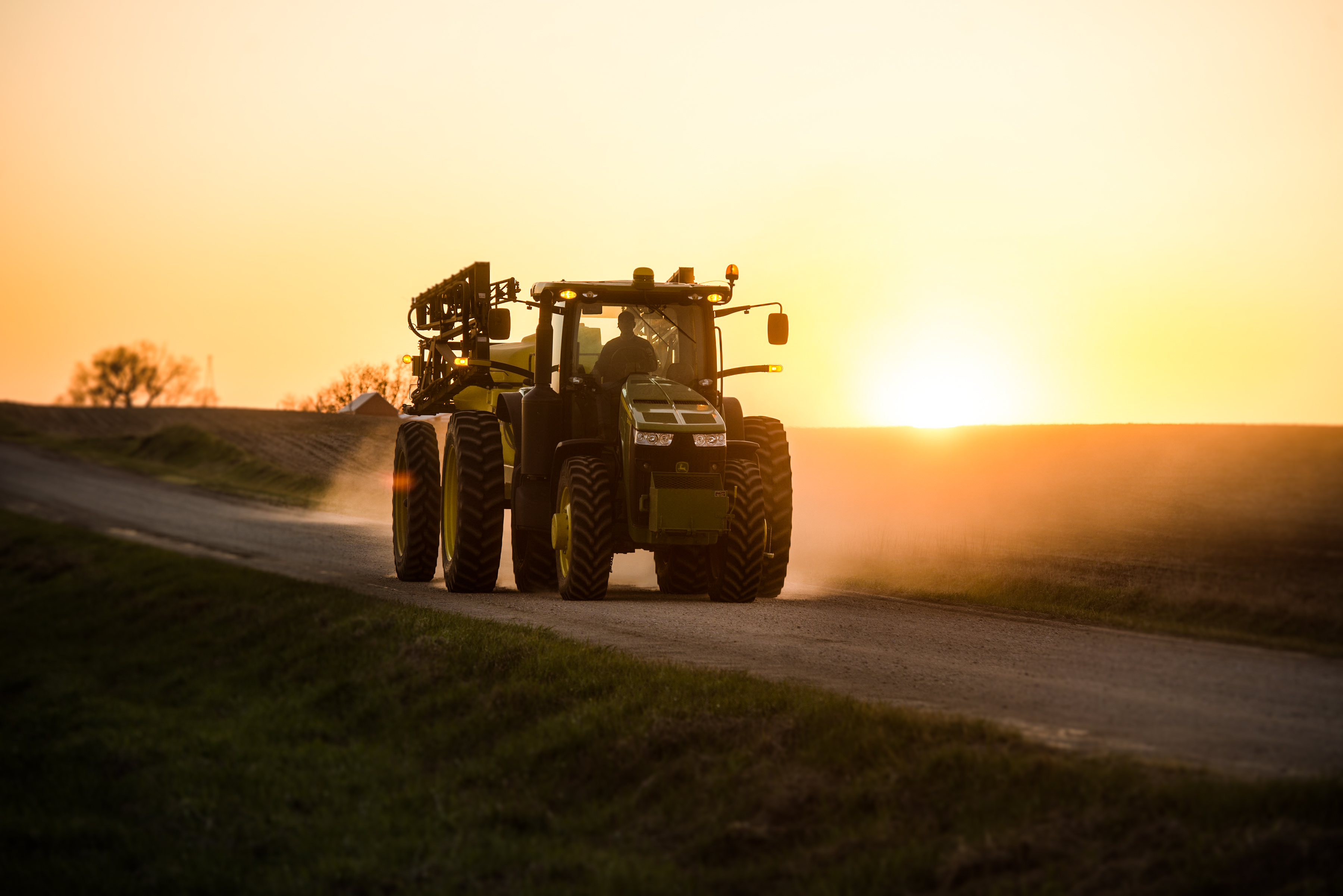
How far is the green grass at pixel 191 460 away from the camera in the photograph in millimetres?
44469

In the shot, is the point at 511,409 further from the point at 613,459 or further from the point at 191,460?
the point at 191,460

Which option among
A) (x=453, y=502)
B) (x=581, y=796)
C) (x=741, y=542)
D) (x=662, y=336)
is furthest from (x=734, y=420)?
(x=581, y=796)

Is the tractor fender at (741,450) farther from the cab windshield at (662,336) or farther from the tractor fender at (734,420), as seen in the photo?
the cab windshield at (662,336)

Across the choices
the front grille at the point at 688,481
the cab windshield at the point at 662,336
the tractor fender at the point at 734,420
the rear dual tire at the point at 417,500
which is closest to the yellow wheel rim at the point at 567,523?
the front grille at the point at 688,481

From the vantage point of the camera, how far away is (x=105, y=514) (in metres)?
37.7

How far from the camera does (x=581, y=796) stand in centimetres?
898

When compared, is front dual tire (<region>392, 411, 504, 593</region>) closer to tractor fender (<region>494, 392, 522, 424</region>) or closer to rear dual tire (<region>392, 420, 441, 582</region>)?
rear dual tire (<region>392, 420, 441, 582</region>)

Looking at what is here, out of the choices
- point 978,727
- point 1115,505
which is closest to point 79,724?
point 978,727

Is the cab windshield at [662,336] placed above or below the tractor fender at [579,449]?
above

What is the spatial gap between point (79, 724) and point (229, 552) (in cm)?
1147

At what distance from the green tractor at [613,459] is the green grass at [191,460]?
2487 cm

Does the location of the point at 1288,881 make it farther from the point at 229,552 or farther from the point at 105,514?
the point at 105,514

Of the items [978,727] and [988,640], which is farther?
[988,640]

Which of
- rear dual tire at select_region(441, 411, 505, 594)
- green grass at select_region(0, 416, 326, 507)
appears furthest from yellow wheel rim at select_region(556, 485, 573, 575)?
green grass at select_region(0, 416, 326, 507)
